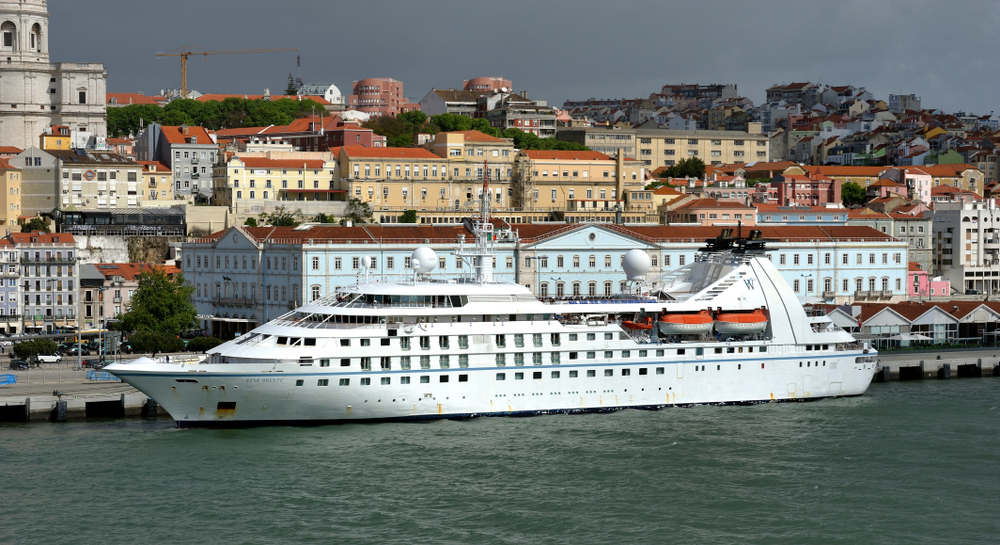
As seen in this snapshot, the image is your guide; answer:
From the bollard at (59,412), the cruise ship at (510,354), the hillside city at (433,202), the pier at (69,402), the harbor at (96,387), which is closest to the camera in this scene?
the cruise ship at (510,354)

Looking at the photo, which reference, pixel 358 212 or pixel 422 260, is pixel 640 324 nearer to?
pixel 422 260

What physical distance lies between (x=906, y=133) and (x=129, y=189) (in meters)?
76.6

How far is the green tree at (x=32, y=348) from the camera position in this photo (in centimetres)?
4650

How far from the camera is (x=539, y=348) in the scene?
37969 millimetres

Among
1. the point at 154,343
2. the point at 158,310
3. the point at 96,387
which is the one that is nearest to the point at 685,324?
the point at 96,387

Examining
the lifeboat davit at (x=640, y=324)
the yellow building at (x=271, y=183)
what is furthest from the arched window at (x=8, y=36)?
the lifeboat davit at (x=640, y=324)

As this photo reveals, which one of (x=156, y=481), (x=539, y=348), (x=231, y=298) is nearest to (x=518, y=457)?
(x=539, y=348)

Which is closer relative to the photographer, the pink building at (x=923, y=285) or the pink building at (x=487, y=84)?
the pink building at (x=923, y=285)

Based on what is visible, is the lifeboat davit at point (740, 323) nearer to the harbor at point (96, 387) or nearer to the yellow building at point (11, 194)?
the harbor at point (96, 387)

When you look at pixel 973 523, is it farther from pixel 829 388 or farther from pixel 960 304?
pixel 960 304

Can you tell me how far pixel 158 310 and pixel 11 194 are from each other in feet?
88.5

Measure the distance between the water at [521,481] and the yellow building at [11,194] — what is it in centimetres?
4176

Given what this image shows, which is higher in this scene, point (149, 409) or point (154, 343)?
point (154, 343)

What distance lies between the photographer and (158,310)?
5328 centimetres
